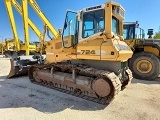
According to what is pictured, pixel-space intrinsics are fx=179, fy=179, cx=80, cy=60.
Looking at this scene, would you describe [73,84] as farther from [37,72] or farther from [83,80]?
[37,72]

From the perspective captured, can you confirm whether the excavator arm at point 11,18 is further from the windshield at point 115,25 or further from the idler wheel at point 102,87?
the idler wheel at point 102,87

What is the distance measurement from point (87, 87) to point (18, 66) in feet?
13.4

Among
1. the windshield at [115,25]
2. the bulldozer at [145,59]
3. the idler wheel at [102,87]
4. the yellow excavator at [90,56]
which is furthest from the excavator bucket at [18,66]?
the bulldozer at [145,59]

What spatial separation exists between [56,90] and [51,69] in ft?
2.71

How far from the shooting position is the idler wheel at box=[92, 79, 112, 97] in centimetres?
489

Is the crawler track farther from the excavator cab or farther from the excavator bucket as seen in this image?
the excavator cab

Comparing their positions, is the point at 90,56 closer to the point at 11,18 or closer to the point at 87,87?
the point at 87,87

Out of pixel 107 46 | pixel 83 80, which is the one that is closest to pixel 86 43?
pixel 107 46

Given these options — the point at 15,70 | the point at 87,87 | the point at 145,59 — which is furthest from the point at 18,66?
the point at 145,59

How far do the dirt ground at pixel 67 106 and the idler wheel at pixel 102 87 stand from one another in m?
0.34

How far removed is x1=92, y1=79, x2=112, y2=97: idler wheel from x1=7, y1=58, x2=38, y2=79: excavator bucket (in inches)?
170

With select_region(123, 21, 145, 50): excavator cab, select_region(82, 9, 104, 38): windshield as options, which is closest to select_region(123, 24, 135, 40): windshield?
select_region(123, 21, 145, 50): excavator cab

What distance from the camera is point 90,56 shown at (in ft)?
17.9

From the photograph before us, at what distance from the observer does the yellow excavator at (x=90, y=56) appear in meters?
5.04
